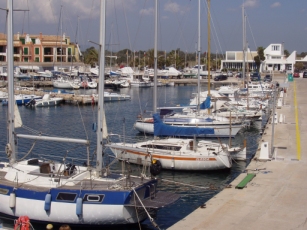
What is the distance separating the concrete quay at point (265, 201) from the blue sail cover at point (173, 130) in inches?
362

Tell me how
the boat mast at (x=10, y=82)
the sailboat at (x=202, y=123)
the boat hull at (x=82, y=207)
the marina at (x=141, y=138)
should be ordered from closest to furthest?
the boat hull at (x=82, y=207) < the boat mast at (x=10, y=82) < the marina at (x=141, y=138) < the sailboat at (x=202, y=123)

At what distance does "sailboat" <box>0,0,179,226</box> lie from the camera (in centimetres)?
1716

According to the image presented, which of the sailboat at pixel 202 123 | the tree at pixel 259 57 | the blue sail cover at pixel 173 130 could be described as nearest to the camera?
the blue sail cover at pixel 173 130

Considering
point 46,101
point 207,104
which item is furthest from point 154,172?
point 46,101

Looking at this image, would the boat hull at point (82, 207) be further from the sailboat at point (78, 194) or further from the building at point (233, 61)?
the building at point (233, 61)

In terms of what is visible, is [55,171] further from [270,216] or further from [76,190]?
[270,216]

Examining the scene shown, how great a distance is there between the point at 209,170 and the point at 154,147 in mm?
3427

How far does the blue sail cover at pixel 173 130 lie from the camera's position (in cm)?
3522

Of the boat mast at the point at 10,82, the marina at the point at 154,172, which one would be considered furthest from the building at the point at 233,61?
the boat mast at the point at 10,82

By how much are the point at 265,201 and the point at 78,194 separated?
22.7 ft

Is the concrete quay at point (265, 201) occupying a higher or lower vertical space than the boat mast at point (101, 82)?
lower

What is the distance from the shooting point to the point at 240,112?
153 feet

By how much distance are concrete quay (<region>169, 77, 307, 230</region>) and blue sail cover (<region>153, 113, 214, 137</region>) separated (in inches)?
362

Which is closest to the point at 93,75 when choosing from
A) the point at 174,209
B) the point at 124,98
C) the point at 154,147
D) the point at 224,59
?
the point at 124,98
